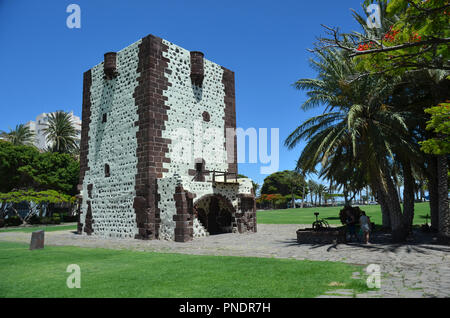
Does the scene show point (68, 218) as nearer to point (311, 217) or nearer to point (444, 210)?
point (311, 217)

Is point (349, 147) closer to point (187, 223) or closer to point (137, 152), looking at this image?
point (187, 223)

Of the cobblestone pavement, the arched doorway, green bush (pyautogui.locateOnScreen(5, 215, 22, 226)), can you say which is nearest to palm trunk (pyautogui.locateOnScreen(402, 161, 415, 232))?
the cobblestone pavement

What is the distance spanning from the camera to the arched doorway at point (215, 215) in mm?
19797

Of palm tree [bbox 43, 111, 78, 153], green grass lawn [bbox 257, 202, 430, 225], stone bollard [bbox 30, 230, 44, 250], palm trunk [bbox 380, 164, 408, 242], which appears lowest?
green grass lawn [bbox 257, 202, 430, 225]

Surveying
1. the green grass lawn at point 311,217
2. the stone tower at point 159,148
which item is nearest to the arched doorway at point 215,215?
the stone tower at point 159,148

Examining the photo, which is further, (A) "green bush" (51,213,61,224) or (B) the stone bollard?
(A) "green bush" (51,213,61,224)

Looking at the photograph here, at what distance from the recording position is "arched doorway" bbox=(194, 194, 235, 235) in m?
19.8

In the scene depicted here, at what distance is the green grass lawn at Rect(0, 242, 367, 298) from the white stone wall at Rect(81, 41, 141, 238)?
26.2ft

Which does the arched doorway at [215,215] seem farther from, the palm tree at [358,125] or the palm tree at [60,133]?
the palm tree at [60,133]

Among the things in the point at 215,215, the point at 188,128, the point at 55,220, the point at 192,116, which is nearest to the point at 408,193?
the point at 215,215

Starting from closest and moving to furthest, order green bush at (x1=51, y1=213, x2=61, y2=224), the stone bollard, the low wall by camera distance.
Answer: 1. the stone bollard
2. the low wall
3. green bush at (x1=51, y1=213, x2=61, y2=224)

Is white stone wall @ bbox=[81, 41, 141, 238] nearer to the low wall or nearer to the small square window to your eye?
the small square window

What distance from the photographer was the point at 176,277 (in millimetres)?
7082

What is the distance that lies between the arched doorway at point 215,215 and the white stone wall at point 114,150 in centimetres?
427
